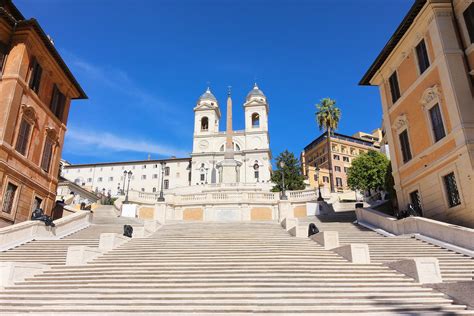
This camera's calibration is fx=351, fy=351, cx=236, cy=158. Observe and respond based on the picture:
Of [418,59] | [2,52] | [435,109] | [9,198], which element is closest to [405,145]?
[435,109]

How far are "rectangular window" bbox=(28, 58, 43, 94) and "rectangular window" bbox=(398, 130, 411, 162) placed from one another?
23502 mm

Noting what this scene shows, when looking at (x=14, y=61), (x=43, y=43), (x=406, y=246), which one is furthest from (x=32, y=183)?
(x=406, y=246)

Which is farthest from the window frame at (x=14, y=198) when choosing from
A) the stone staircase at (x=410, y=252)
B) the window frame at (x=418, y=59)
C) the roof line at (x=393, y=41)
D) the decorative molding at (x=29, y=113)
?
the roof line at (x=393, y=41)

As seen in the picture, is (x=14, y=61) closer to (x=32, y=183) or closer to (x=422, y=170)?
(x=32, y=183)

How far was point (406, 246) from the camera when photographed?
14.9 m

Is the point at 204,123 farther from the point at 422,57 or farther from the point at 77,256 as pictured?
the point at 77,256

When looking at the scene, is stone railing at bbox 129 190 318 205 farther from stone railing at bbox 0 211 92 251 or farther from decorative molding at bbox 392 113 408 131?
decorative molding at bbox 392 113 408 131

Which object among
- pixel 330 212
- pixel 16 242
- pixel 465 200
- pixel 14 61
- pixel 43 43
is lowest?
pixel 16 242

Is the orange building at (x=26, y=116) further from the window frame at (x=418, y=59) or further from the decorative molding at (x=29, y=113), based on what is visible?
the window frame at (x=418, y=59)

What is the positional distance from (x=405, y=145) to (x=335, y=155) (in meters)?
63.5

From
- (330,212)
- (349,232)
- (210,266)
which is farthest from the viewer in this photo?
(330,212)

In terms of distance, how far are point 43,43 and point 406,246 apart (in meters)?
23.8

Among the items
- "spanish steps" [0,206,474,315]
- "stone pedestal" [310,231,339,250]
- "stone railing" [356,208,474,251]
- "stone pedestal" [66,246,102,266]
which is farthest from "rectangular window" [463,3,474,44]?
"stone pedestal" [66,246,102,266]

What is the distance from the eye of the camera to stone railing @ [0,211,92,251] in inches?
646
